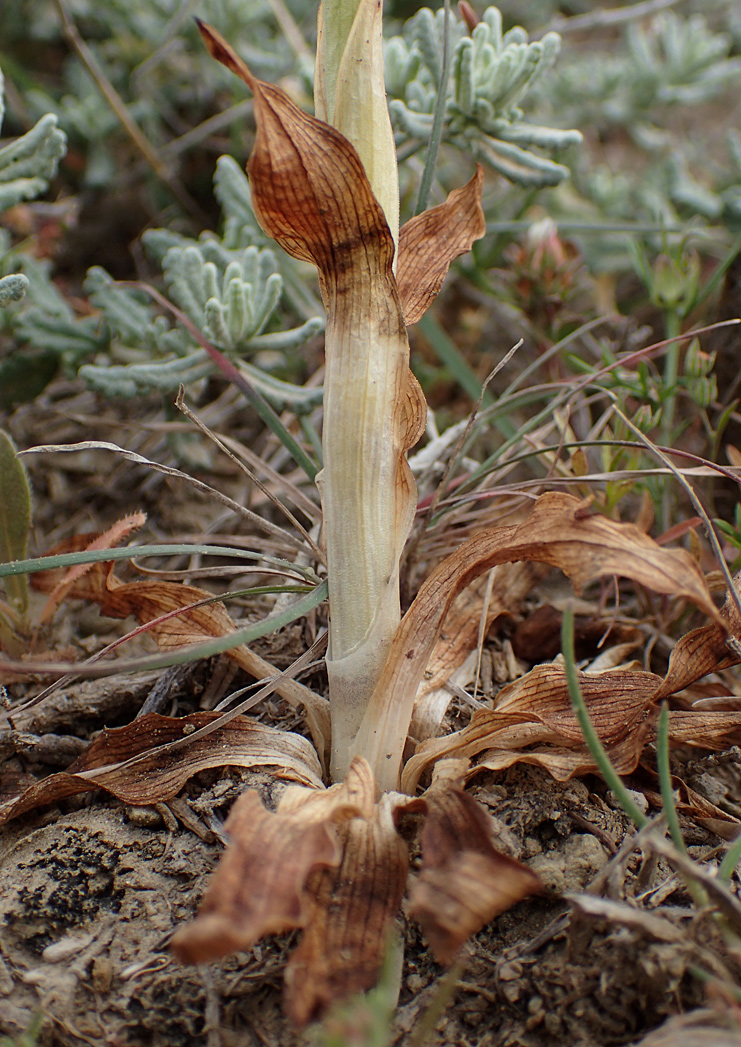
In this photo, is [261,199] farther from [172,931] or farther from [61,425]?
[61,425]

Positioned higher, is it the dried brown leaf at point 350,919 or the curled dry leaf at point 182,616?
the curled dry leaf at point 182,616

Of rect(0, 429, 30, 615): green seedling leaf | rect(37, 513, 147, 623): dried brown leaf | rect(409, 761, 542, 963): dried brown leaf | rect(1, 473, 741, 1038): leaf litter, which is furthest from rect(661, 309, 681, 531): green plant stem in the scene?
rect(0, 429, 30, 615): green seedling leaf

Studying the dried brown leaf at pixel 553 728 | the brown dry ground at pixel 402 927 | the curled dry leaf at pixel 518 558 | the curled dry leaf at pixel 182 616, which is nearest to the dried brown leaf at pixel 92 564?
the curled dry leaf at pixel 182 616

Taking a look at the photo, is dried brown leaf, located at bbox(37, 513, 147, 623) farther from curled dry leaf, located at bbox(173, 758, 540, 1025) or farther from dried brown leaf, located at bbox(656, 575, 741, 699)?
dried brown leaf, located at bbox(656, 575, 741, 699)

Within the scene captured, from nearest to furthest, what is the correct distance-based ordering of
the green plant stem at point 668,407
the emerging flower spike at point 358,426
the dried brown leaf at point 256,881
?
the dried brown leaf at point 256,881
the emerging flower spike at point 358,426
the green plant stem at point 668,407

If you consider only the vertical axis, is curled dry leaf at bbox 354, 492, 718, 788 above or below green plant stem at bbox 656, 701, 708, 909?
above

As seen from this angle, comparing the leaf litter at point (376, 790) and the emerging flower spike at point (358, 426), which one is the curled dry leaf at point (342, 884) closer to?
the leaf litter at point (376, 790)
